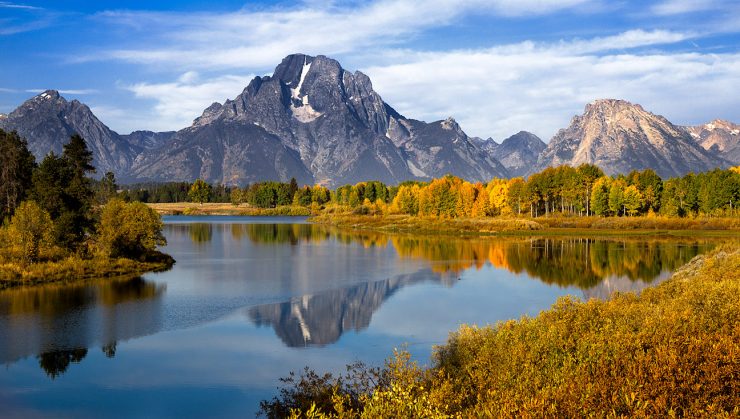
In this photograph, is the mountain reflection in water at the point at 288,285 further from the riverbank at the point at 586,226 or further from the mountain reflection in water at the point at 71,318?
the riverbank at the point at 586,226

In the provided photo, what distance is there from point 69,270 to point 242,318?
28.6m

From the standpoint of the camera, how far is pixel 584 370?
1655cm

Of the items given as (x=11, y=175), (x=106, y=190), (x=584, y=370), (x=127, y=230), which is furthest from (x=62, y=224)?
(x=584, y=370)

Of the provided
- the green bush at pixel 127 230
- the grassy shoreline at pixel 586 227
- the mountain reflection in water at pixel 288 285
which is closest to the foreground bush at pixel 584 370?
the mountain reflection in water at pixel 288 285

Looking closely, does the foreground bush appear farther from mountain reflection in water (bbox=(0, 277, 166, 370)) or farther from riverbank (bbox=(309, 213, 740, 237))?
riverbank (bbox=(309, 213, 740, 237))

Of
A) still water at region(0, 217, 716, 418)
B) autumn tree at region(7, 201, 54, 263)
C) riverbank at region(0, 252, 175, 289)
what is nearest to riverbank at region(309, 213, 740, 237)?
still water at region(0, 217, 716, 418)

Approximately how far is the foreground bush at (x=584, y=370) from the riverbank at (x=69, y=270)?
44253 millimetres

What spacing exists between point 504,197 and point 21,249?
141 m

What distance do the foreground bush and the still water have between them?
7.94 metres

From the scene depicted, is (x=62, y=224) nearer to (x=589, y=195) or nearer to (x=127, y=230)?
(x=127, y=230)

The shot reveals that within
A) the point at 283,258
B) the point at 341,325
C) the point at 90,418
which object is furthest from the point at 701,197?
the point at 90,418

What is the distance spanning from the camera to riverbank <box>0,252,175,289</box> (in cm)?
5915

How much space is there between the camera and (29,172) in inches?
3172

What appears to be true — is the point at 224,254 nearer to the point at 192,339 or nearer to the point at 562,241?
the point at 192,339
